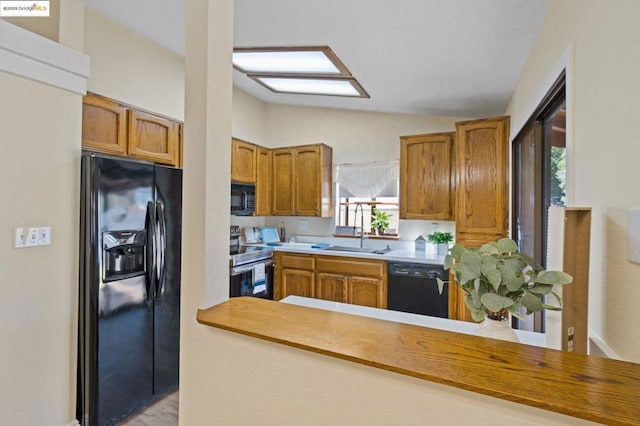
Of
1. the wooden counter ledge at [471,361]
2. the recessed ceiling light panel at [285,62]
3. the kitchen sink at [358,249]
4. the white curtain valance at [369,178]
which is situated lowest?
the kitchen sink at [358,249]

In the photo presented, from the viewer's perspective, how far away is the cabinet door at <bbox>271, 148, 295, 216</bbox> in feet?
13.6

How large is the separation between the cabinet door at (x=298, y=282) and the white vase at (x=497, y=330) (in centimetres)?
273

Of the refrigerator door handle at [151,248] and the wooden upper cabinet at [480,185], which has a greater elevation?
the wooden upper cabinet at [480,185]

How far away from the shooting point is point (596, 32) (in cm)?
91

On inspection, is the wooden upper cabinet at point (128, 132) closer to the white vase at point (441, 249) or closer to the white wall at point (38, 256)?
the white wall at point (38, 256)

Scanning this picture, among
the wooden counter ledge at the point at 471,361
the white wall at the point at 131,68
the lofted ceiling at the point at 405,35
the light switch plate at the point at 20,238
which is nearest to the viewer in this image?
the wooden counter ledge at the point at 471,361

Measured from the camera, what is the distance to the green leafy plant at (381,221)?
3.82 m

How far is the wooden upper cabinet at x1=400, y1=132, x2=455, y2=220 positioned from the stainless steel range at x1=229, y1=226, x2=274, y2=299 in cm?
170

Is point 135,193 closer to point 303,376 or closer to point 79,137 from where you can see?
point 79,137

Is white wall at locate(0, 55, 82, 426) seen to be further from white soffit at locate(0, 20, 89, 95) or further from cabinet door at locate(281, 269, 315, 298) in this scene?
cabinet door at locate(281, 269, 315, 298)

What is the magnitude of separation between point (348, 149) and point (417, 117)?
954mm

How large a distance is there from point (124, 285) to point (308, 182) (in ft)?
8.13

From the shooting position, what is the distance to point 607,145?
85cm

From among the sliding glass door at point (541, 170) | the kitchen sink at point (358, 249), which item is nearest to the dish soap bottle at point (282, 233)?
the kitchen sink at point (358, 249)
